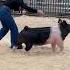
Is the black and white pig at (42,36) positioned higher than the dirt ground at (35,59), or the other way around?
the black and white pig at (42,36)

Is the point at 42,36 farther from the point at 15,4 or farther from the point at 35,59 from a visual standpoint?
the point at 15,4

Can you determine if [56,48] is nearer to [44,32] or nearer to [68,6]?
[44,32]

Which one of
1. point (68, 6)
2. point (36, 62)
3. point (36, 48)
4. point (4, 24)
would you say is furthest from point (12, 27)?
point (68, 6)

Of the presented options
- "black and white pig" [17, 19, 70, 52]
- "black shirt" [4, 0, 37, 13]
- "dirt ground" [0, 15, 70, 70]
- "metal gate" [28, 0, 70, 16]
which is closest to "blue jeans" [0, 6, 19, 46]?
"black shirt" [4, 0, 37, 13]

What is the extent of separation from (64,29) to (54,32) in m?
0.29

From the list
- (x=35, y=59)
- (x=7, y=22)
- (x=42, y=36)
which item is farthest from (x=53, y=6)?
(x=35, y=59)

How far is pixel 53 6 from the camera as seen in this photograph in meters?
22.8

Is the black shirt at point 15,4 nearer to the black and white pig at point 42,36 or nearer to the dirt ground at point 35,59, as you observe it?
the black and white pig at point 42,36

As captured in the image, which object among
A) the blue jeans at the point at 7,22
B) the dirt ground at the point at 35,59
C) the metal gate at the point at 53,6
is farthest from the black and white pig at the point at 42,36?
the metal gate at the point at 53,6

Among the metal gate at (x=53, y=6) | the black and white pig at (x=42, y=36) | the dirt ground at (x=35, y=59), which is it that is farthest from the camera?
the metal gate at (x=53, y=6)

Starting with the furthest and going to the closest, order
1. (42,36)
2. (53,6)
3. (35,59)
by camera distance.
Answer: (53,6)
(42,36)
(35,59)

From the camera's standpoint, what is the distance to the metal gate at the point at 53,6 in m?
22.0

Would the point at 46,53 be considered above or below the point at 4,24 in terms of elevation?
below

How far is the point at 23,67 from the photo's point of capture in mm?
8109
